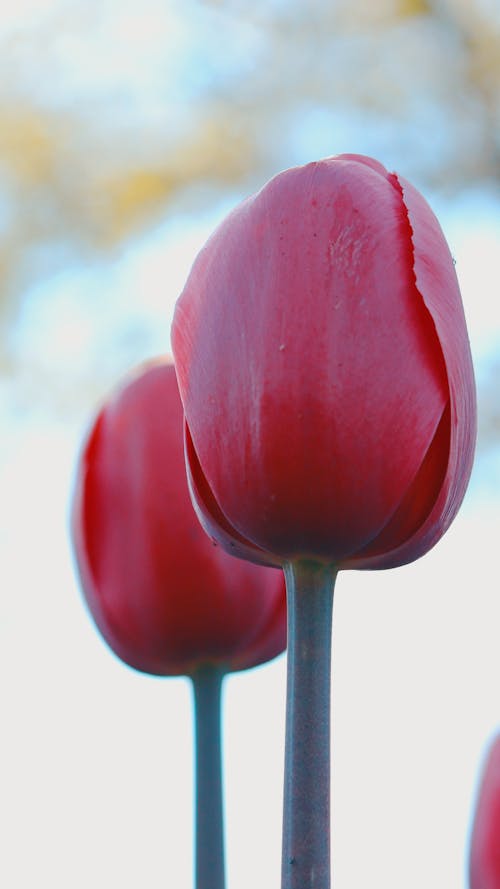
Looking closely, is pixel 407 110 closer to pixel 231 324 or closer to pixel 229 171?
pixel 229 171

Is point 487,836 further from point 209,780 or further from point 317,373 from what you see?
point 317,373

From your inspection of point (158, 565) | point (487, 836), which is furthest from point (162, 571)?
point (487, 836)

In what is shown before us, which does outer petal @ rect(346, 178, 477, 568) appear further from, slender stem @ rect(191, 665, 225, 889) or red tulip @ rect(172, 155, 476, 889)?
slender stem @ rect(191, 665, 225, 889)

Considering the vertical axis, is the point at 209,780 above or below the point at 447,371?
below

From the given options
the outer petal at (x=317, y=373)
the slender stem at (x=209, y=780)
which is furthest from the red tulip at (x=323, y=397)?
the slender stem at (x=209, y=780)

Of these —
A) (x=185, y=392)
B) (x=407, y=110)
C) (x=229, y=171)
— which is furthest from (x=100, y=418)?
(x=407, y=110)

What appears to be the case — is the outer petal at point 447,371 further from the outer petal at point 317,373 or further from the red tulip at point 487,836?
the red tulip at point 487,836
